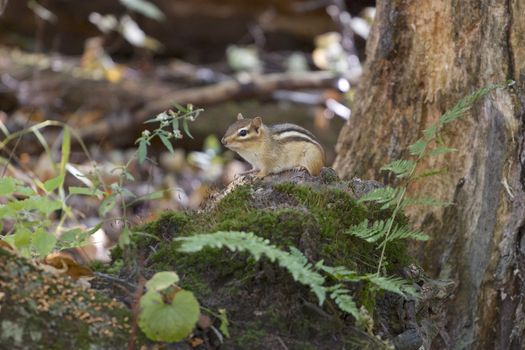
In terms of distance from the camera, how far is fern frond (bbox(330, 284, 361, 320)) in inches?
120

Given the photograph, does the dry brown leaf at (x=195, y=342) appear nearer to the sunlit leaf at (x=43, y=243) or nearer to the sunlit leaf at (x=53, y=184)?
the sunlit leaf at (x=43, y=243)

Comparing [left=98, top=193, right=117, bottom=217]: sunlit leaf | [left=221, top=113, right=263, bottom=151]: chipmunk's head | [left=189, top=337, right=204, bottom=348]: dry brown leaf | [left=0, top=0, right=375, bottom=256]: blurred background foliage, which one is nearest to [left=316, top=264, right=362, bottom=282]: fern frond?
[left=189, top=337, right=204, bottom=348]: dry brown leaf

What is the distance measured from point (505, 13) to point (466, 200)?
987 mm

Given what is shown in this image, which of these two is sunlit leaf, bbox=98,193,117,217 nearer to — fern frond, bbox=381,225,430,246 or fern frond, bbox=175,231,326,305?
fern frond, bbox=175,231,326,305

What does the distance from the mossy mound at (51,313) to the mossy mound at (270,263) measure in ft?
1.21

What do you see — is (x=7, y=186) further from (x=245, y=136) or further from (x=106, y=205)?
(x=245, y=136)

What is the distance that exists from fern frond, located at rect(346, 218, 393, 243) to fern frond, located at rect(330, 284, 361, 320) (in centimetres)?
44

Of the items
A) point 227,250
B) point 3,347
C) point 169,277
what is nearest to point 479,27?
point 227,250

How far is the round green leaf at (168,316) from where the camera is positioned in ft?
9.50

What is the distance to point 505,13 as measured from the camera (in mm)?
4430

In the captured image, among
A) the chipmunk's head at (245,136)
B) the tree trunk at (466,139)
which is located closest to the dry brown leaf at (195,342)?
the tree trunk at (466,139)

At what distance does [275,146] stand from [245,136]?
18 cm

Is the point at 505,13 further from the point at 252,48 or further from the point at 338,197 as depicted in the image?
the point at 252,48

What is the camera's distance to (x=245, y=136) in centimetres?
496
